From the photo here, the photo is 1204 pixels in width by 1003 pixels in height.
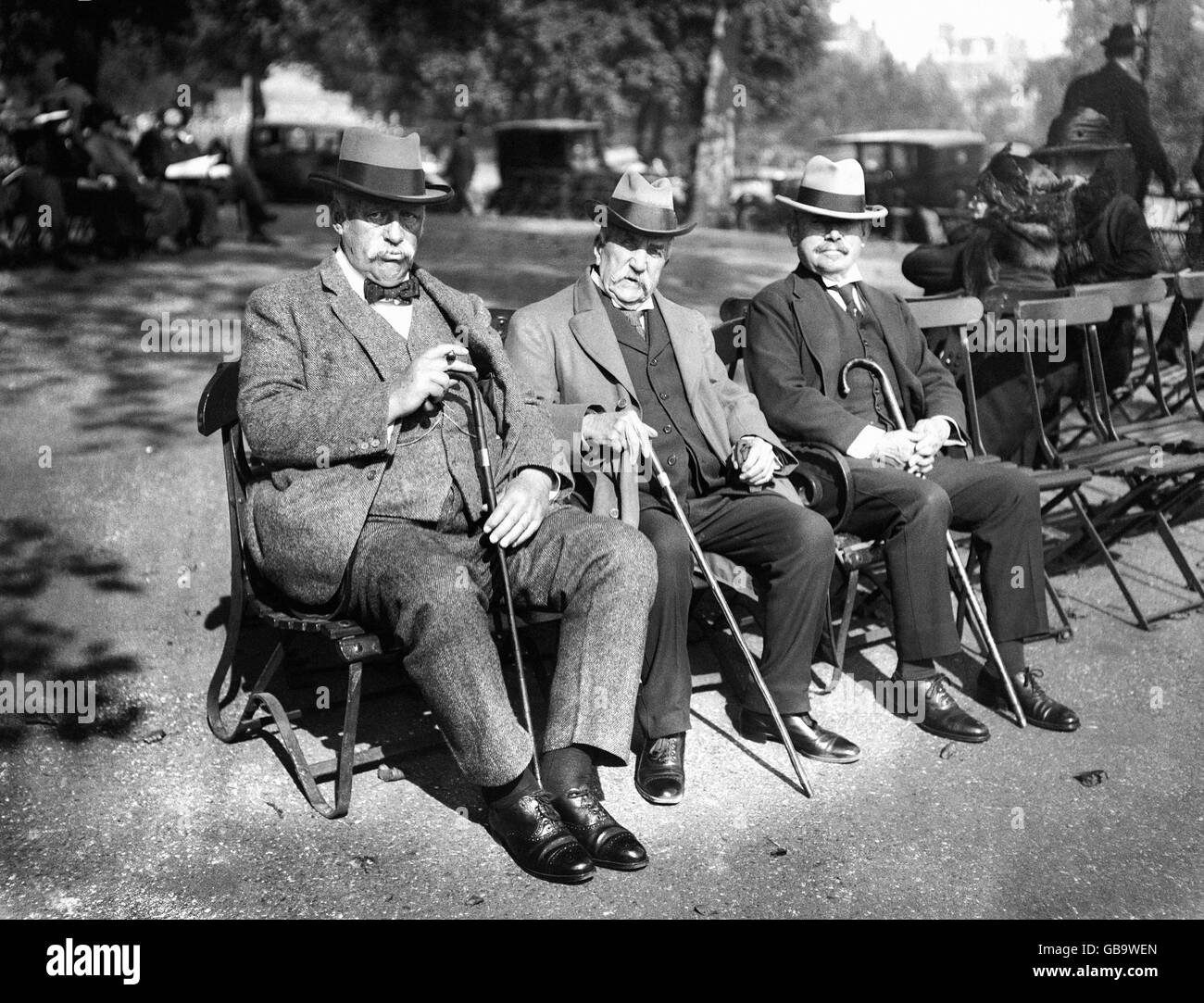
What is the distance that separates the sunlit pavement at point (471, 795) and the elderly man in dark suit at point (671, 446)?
0.23 m

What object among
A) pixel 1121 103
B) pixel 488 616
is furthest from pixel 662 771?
pixel 1121 103

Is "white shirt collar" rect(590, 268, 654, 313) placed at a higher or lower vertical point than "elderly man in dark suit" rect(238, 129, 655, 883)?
higher

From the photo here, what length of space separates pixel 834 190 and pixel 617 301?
0.91 metres

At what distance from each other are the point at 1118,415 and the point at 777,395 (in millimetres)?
3400

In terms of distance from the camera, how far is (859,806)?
3.99 meters

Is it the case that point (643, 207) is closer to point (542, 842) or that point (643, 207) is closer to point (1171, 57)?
point (542, 842)

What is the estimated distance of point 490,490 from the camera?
3.92 metres

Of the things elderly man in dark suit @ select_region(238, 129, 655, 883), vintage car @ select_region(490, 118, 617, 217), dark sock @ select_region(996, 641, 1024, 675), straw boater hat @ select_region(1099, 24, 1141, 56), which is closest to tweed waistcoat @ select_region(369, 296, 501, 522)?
elderly man in dark suit @ select_region(238, 129, 655, 883)

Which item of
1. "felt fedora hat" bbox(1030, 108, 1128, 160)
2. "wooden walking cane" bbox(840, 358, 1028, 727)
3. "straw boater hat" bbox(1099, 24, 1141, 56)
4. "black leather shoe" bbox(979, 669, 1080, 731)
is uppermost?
"straw boater hat" bbox(1099, 24, 1141, 56)

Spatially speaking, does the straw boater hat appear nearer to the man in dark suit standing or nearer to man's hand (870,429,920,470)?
the man in dark suit standing

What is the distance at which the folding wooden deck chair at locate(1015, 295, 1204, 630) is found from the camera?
558 cm

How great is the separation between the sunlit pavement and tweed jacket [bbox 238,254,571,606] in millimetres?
701

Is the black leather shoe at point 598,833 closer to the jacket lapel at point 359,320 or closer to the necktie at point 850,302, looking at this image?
the jacket lapel at point 359,320

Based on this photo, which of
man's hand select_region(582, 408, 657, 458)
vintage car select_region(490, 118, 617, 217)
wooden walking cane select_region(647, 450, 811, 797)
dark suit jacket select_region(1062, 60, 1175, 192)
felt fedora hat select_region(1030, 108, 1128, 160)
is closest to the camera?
wooden walking cane select_region(647, 450, 811, 797)
